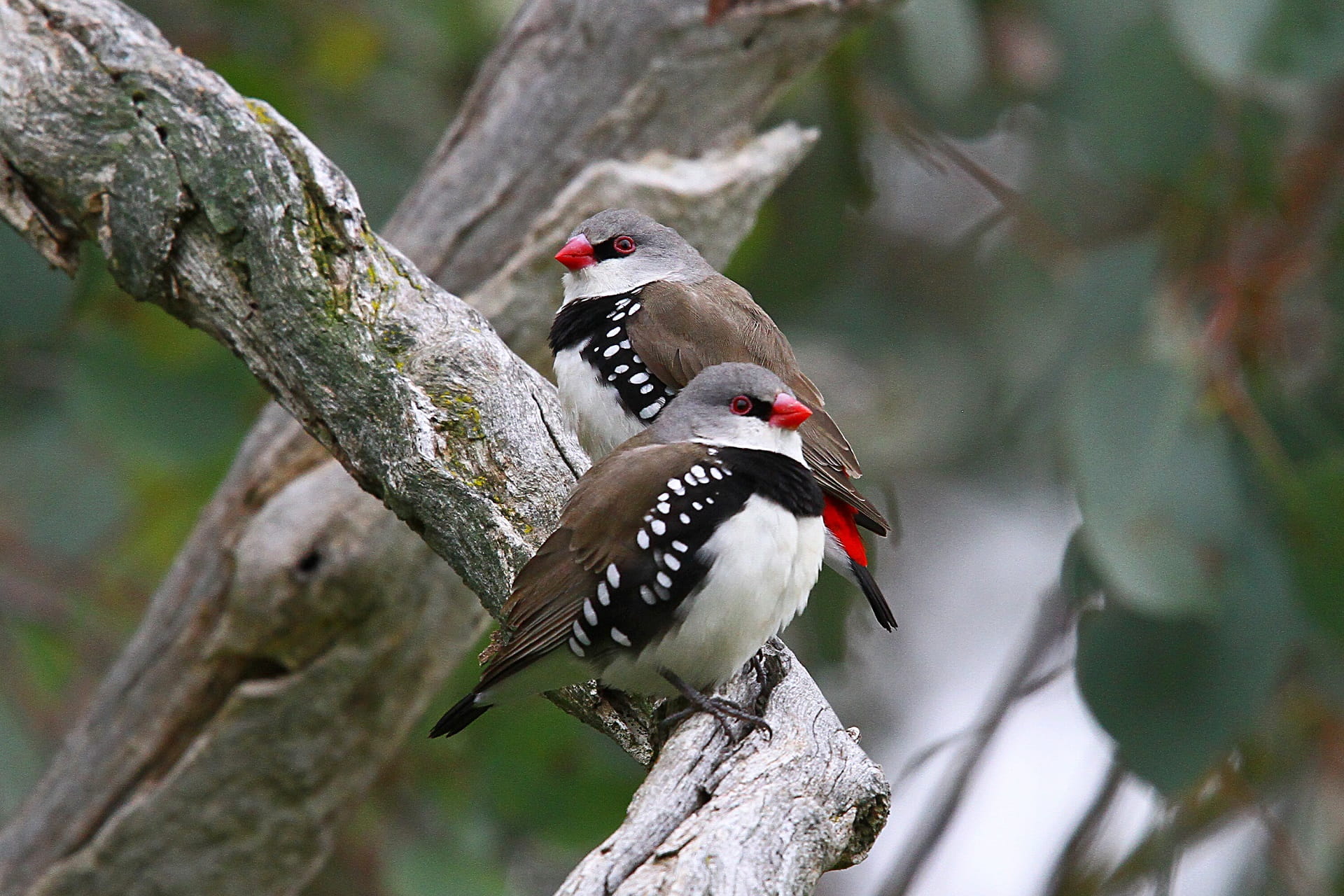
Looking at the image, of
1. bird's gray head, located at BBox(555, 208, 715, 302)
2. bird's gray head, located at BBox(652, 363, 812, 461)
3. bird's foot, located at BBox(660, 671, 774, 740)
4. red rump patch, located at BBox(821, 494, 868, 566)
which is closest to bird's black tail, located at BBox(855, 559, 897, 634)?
red rump patch, located at BBox(821, 494, 868, 566)

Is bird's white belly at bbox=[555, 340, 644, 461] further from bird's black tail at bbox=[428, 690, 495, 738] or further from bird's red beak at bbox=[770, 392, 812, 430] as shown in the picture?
bird's black tail at bbox=[428, 690, 495, 738]

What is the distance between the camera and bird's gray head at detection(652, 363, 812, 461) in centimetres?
273

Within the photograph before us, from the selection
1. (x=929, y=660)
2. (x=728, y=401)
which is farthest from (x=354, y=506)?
(x=929, y=660)

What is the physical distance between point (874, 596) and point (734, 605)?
1.96 feet

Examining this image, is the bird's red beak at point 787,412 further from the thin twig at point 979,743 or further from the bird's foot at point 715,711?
the thin twig at point 979,743

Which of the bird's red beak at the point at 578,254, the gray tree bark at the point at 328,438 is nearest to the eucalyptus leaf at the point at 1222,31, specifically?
the gray tree bark at the point at 328,438

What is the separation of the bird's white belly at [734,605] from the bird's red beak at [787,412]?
0.30 m

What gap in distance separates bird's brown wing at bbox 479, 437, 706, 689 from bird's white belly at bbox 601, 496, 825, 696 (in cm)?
13

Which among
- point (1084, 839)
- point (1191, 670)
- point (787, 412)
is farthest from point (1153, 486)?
point (1084, 839)

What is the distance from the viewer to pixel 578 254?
3451 mm

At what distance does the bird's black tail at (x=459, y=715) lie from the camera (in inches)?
95.7

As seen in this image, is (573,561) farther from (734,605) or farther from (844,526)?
(844,526)

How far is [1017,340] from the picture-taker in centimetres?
552

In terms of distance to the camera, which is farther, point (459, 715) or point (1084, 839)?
point (1084, 839)
